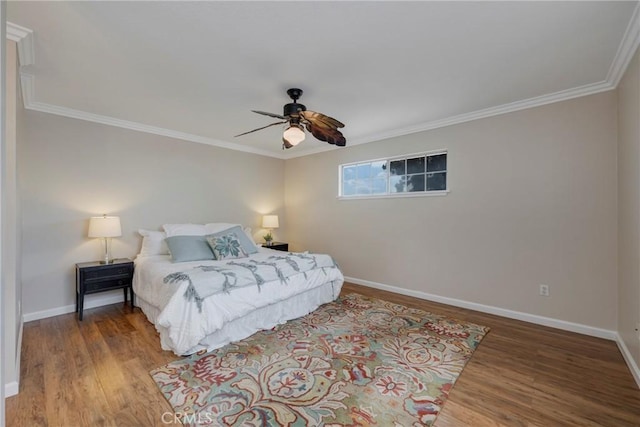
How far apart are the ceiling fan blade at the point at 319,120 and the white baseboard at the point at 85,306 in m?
3.41

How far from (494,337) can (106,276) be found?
4.26m

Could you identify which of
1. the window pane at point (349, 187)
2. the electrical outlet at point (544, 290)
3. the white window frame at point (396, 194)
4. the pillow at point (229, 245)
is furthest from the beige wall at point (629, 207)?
the pillow at point (229, 245)

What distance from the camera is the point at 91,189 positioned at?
3.64m

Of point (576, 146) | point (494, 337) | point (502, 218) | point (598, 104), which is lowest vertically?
point (494, 337)

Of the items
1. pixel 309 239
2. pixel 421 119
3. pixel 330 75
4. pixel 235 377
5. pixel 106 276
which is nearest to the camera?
pixel 235 377

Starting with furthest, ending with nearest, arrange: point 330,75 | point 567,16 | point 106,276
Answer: point 106,276
point 330,75
point 567,16

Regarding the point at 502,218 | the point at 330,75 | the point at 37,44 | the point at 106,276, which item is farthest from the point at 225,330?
the point at 502,218

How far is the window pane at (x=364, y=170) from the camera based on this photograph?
473cm

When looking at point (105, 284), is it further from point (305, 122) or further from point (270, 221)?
point (305, 122)

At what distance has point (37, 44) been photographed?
2.15 meters

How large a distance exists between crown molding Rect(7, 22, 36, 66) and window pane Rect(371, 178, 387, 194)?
399 cm

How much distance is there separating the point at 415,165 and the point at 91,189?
4.32 meters

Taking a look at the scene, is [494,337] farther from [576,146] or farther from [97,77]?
[97,77]

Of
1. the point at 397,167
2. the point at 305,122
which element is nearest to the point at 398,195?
the point at 397,167
